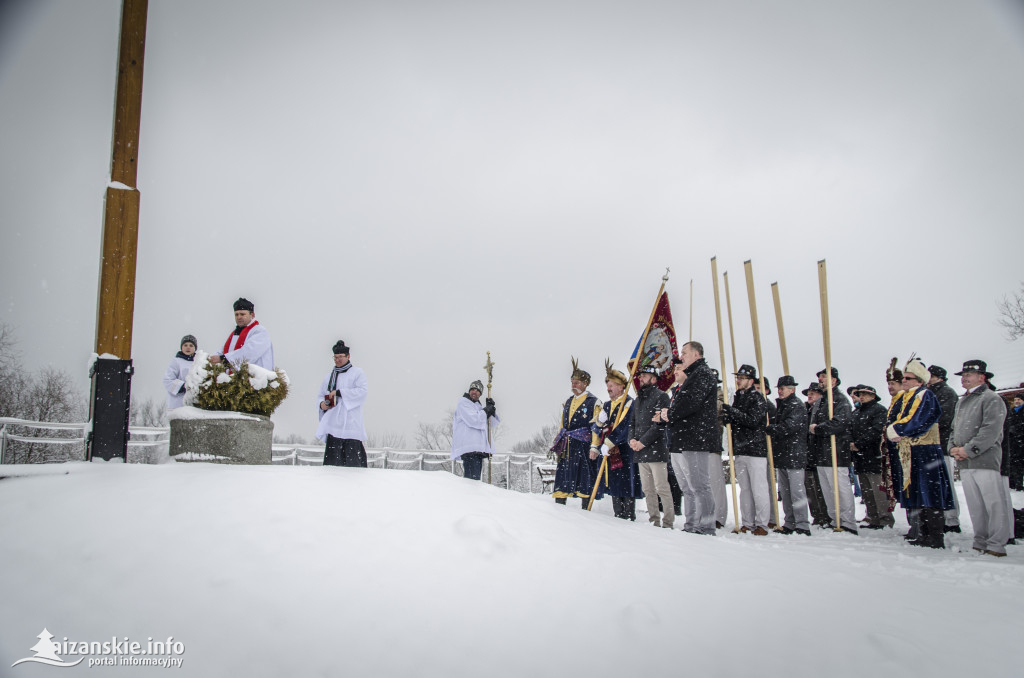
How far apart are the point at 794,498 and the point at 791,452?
62cm

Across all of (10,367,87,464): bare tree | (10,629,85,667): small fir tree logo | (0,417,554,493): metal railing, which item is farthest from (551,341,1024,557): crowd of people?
(10,367,87,464): bare tree

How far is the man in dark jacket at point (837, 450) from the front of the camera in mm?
7621

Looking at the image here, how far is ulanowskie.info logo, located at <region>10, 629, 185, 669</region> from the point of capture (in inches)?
85.5

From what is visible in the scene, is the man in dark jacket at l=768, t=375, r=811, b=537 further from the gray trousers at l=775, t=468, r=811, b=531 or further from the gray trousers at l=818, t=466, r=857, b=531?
the gray trousers at l=818, t=466, r=857, b=531

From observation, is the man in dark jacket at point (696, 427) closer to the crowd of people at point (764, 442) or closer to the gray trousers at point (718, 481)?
the crowd of people at point (764, 442)

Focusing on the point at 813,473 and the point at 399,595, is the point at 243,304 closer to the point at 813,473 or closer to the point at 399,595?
the point at 399,595

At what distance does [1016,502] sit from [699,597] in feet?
31.5

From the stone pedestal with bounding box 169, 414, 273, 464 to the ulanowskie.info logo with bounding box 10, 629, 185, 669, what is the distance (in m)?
2.43

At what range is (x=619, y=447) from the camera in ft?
25.2

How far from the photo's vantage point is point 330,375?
7301mm

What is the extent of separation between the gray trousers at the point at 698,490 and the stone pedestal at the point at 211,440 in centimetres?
462

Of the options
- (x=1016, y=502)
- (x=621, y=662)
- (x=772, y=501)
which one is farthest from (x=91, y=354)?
(x=1016, y=502)

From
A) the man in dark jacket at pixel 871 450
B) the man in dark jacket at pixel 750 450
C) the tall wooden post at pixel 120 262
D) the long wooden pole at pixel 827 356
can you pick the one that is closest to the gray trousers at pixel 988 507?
the long wooden pole at pixel 827 356

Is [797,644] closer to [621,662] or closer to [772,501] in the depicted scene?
[621,662]
